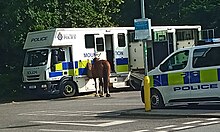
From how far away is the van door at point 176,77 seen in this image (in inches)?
647

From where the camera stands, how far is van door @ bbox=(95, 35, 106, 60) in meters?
28.1

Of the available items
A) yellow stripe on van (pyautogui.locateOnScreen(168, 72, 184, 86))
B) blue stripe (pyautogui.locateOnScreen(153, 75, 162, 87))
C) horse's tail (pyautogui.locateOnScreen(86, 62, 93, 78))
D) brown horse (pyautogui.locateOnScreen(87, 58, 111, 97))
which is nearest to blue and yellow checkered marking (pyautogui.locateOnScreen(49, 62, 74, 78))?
horse's tail (pyautogui.locateOnScreen(86, 62, 93, 78))

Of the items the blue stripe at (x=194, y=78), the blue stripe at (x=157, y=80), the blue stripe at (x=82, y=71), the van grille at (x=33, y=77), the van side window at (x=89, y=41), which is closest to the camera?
the blue stripe at (x=194, y=78)

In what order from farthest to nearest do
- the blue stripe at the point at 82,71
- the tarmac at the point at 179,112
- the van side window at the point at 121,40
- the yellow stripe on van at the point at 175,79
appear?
the van side window at the point at 121,40
the blue stripe at the point at 82,71
the yellow stripe on van at the point at 175,79
the tarmac at the point at 179,112

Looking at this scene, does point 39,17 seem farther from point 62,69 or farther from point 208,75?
point 208,75

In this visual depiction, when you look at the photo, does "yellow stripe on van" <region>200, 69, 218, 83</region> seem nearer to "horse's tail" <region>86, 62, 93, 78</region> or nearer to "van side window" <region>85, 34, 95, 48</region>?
"horse's tail" <region>86, 62, 93, 78</region>

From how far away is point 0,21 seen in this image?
31.6 metres

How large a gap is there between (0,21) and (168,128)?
791 inches

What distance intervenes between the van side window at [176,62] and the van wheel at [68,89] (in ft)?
34.6

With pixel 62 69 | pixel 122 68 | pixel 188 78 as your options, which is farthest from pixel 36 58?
pixel 188 78

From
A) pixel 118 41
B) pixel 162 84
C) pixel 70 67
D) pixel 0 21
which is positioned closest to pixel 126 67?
pixel 118 41

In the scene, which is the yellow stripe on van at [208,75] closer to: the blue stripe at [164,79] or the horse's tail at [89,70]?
the blue stripe at [164,79]

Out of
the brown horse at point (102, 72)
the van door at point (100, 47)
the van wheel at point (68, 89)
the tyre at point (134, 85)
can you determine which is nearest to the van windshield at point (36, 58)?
the van wheel at point (68, 89)

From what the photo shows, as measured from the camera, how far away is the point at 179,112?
16.0 metres
